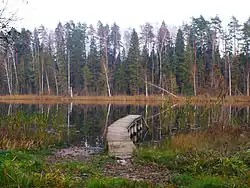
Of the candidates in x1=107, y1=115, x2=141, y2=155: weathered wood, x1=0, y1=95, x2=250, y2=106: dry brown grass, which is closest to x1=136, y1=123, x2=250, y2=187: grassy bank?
x1=107, y1=115, x2=141, y2=155: weathered wood

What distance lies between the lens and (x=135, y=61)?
132 feet

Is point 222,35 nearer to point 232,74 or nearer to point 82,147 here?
point 232,74

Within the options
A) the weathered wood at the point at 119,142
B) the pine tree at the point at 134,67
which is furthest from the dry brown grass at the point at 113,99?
the weathered wood at the point at 119,142

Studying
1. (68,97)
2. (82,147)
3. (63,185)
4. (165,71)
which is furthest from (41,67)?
(63,185)

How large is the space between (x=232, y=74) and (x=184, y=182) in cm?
3490

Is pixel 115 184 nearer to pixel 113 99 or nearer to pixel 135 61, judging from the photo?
pixel 113 99

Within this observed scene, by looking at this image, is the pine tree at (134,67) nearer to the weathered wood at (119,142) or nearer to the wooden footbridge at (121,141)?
the wooden footbridge at (121,141)

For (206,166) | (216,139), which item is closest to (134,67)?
(216,139)

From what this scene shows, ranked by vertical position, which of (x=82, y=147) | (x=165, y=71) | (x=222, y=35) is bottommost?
(x=82, y=147)

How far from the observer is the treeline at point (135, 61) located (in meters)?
38.8

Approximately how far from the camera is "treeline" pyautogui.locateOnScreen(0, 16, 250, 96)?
127 ft

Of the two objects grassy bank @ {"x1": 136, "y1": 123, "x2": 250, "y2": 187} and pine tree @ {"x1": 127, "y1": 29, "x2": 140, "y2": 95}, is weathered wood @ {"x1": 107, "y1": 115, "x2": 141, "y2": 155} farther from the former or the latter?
pine tree @ {"x1": 127, "y1": 29, "x2": 140, "y2": 95}

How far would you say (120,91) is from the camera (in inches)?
1708

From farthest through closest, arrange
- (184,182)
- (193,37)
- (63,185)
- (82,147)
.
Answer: (193,37) < (82,147) < (184,182) < (63,185)
